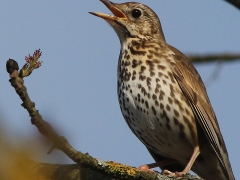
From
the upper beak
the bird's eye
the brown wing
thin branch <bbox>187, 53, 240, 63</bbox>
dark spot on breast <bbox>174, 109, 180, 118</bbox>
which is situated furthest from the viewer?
the bird's eye

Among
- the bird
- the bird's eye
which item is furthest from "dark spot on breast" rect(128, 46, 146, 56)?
the bird's eye

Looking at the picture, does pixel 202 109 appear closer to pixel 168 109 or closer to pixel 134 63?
pixel 168 109

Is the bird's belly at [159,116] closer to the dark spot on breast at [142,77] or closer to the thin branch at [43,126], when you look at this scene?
the dark spot on breast at [142,77]

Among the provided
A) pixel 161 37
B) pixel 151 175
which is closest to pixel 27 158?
pixel 151 175

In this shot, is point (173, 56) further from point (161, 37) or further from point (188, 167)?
point (188, 167)

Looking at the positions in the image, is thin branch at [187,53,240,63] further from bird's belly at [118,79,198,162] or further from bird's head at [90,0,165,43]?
bird's head at [90,0,165,43]
